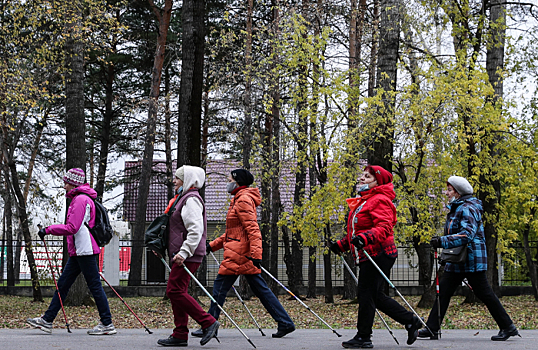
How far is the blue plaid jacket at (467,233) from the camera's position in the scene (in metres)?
7.29

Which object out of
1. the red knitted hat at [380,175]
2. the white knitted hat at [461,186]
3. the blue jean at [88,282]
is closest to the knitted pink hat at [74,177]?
the blue jean at [88,282]

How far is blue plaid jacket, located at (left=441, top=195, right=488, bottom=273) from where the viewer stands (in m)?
7.29

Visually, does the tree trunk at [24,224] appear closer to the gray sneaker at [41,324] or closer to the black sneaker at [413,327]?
the gray sneaker at [41,324]

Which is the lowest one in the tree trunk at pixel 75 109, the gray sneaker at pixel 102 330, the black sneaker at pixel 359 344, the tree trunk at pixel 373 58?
the gray sneaker at pixel 102 330

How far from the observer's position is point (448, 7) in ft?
49.6

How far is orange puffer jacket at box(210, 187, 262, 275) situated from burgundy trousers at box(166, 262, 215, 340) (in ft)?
2.92

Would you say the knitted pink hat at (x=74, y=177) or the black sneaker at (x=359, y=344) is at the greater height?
the knitted pink hat at (x=74, y=177)

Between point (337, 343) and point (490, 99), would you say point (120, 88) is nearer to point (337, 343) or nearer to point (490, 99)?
point (490, 99)

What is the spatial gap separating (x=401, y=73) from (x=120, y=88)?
14.4 m

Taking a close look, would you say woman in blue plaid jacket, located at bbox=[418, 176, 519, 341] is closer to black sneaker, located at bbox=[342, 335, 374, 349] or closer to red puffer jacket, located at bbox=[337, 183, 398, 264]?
red puffer jacket, located at bbox=[337, 183, 398, 264]

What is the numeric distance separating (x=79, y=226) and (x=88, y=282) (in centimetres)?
69

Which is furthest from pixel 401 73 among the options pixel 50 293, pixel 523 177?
pixel 50 293

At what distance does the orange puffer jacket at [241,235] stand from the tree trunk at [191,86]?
550 cm

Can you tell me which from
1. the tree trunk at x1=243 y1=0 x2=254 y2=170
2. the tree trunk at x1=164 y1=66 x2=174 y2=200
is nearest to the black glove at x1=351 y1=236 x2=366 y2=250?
the tree trunk at x1=243 y1=0 x2=254 y2=170
